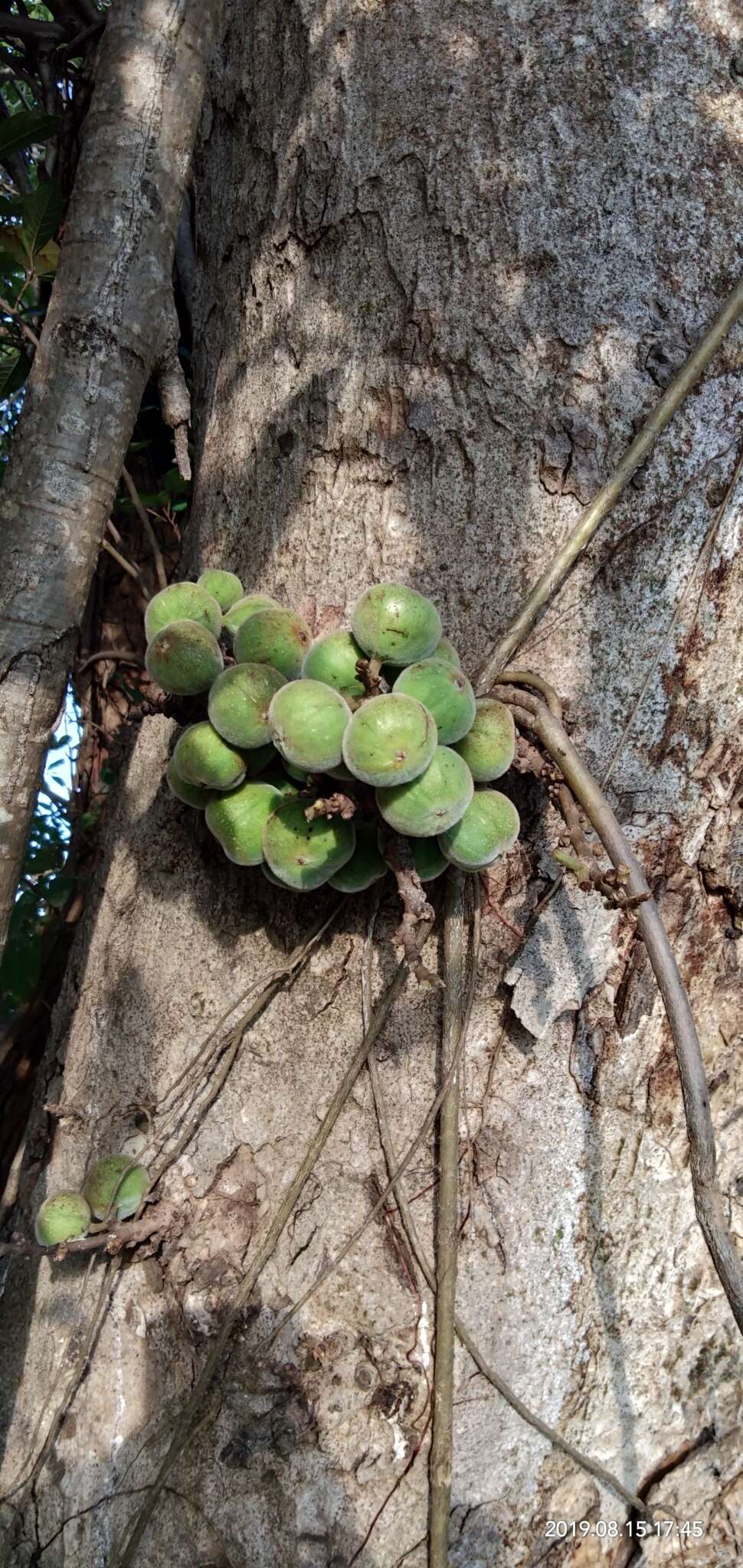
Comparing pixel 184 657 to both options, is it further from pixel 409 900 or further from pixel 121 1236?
pixel 121 1236

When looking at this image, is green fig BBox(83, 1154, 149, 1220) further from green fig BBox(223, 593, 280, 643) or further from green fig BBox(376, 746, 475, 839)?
green fig BBox(223, 593, 280, 643)

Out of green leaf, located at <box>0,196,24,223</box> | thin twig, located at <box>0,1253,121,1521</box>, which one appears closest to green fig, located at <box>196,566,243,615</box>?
thin twig, located at <box>0,1253,121,1521</box>

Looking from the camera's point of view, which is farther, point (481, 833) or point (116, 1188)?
point (116, 1188)

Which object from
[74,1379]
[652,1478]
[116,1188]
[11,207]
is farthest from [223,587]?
[11,207]

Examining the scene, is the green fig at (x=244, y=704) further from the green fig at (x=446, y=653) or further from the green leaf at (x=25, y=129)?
the green leaf at (x=25, y=129)

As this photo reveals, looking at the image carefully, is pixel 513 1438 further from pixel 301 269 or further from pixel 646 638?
pixel 301 269

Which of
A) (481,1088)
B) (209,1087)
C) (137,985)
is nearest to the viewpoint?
(481,1088)

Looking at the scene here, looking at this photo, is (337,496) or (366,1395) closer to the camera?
(366,1395)

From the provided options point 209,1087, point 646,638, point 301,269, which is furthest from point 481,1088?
point 301,269
